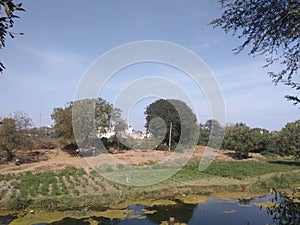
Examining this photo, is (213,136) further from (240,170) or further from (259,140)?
(240,170)

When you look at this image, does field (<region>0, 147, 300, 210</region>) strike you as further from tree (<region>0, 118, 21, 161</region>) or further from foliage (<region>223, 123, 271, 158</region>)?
foliage (<region>223, 123, 271, 158</region>)

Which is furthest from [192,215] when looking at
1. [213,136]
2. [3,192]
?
[213,136]

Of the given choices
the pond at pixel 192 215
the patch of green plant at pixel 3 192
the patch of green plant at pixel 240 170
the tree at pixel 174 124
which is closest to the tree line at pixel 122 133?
the tree at pixel 174 124

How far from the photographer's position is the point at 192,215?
11.4m

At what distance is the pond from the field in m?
1.43

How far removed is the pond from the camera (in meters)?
10.4

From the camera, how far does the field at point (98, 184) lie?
12.2 meters

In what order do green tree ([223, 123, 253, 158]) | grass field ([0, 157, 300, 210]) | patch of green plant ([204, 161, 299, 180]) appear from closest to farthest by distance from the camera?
grass field ([0, 157, 300, 210])
patch of green plant ([204, 161, 299, 180])
green tree ([223, 123, 253, 158])

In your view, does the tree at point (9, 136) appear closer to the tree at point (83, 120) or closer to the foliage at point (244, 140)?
the tree at point (83, 120)

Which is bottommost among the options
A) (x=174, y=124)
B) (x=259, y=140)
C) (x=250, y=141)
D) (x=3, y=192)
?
(x=3, y=192)

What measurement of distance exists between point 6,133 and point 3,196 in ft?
27.7

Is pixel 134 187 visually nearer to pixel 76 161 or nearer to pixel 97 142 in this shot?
pixel 76 161

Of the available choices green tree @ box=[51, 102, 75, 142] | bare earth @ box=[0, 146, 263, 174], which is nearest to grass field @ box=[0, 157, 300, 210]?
bare earth @ box=[0, 146, 263, 174]

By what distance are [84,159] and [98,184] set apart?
8.01m
